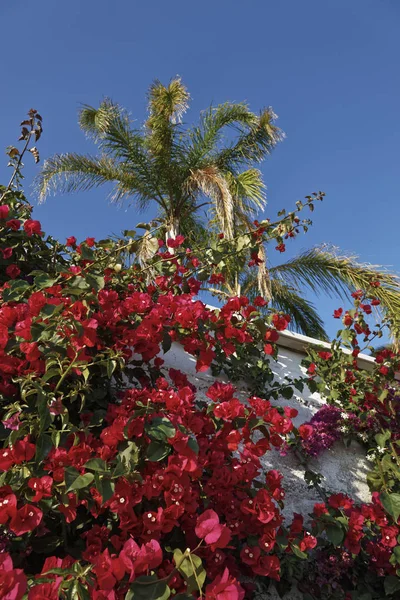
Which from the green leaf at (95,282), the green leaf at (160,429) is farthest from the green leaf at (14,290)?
the green leaf at (160,429)

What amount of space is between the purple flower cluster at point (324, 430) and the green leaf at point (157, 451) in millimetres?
1529

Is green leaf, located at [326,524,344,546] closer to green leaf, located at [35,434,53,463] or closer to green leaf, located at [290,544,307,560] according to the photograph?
green leaf, located at [290,544,307,560]

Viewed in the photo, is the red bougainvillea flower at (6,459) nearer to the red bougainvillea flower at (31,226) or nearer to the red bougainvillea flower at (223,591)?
the red bougainvillea flower at (223,591)

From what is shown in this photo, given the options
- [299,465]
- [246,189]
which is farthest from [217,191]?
[299,465]

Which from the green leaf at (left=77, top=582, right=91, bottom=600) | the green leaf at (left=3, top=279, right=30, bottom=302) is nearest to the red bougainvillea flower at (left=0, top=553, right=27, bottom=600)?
the green leaf at (left=77, top=582, right=91, bottom=600)

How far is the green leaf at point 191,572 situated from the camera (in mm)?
1068

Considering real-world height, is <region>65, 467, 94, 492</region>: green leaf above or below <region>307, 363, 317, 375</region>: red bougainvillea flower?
below

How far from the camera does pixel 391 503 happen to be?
1971mm

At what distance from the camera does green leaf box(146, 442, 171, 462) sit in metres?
1.40

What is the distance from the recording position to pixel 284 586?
1983mm

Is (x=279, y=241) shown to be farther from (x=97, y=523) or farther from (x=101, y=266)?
(x=97, y=523)

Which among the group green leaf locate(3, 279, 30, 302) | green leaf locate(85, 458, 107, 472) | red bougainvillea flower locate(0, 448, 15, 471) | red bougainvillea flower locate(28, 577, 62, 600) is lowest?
red bougainvillea flower locate(28, 577, 62, 600)

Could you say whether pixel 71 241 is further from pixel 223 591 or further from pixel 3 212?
pixel 223 591

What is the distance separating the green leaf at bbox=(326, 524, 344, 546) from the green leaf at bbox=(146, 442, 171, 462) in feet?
3.46
